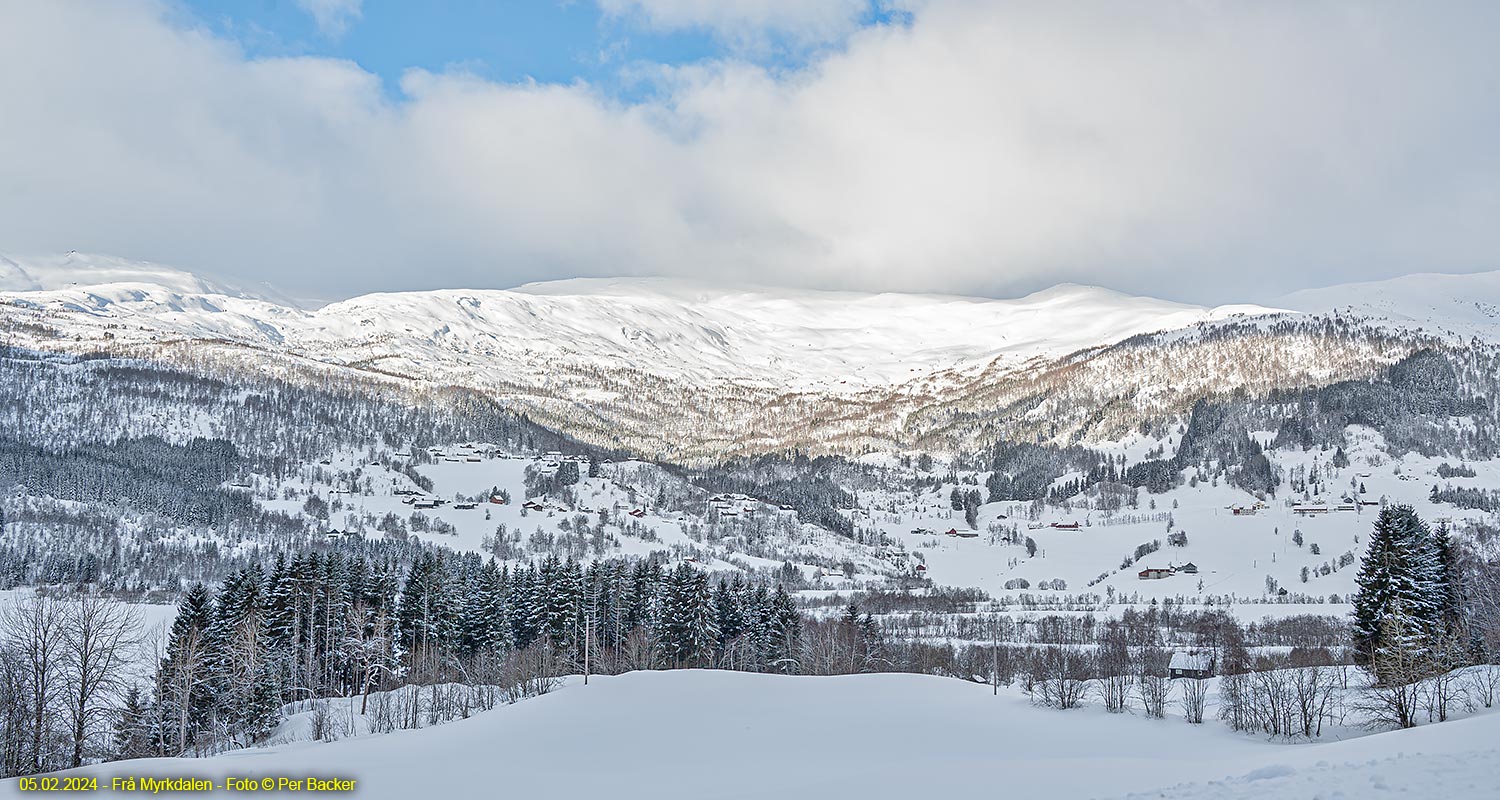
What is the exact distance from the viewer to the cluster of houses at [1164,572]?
603ft

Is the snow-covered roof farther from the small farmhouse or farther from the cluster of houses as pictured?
the cluster of houses

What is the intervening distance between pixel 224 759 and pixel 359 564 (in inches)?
2182

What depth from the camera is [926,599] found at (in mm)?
166500

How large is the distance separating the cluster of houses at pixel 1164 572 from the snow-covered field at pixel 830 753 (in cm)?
15211

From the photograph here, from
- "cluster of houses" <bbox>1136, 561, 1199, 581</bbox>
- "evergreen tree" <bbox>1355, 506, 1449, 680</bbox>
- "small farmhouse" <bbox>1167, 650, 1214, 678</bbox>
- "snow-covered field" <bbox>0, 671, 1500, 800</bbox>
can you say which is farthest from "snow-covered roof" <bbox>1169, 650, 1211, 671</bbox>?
"cluster of houses" <bbox>1136, 561, 1199, 581</bbox>

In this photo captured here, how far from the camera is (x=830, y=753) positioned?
3366cm

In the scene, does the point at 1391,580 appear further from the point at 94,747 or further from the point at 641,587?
the point at 94,747

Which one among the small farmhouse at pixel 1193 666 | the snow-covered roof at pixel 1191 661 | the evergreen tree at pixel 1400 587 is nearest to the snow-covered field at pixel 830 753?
the evergreen tree at pixel 1400 587

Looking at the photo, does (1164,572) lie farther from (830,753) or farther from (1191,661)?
(830,753)

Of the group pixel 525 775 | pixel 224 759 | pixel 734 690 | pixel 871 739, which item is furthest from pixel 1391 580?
pixel 224 759

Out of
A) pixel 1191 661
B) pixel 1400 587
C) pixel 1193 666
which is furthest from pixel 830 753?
pixel 1191 661

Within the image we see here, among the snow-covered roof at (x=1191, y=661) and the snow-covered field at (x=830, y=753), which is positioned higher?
the snow-covered field at (x=830, y=753)

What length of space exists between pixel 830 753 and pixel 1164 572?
17388 centimetres

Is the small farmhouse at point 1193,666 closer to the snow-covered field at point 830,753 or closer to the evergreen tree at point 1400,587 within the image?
the evergreen tree at point 1400,587
